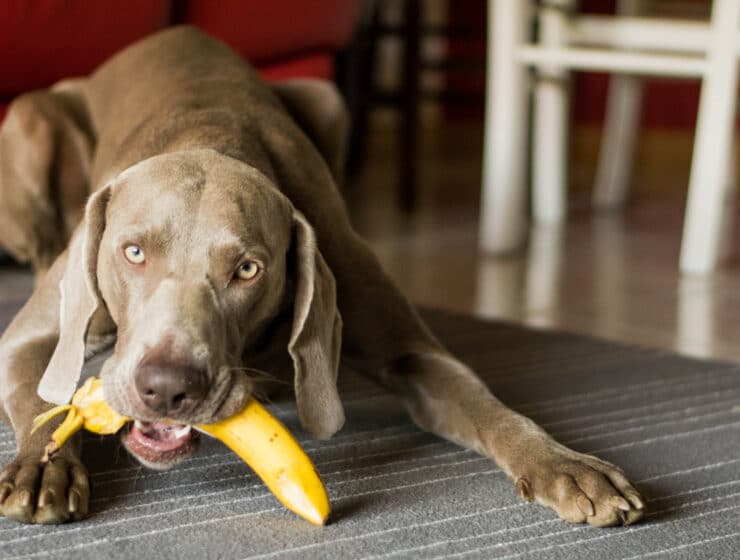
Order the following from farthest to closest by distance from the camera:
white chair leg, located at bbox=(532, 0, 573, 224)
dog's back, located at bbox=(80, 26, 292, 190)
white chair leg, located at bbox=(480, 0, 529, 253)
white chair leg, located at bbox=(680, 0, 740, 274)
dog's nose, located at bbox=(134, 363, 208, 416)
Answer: white chair leg, located at bbox=(532, 0, 573, 224)
white chair leg, located at bbox=(480, 0, 529, 253)
white chair leg, located at bbox=(680, 0, 740, 274)
dog's back, located at bbox=(80, 26, 292, 190)
dog's nose, located at bbox=(134, 363, 208, 416)

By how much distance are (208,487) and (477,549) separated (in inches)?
17.4

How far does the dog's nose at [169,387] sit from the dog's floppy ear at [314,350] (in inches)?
11.2

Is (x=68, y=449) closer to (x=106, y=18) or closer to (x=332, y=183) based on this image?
(x=332, y=183)

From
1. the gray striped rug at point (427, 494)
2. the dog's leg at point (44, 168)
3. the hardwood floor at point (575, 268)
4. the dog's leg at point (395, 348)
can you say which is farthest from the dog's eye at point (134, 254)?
the hardwood floor at point (575, 268)

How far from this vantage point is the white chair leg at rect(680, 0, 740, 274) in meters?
3.50

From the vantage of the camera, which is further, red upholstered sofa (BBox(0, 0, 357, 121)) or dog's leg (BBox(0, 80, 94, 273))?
red upholstered sofa (BBox(0, 0, 357, 121))

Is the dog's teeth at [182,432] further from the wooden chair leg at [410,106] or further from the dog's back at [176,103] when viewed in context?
the wooden chair leg at [410,106]

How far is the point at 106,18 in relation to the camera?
325 cm

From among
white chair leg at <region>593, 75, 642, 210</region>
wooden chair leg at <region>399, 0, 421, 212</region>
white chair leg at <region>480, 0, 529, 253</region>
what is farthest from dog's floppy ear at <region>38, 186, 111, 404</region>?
white chair leg at <region>593, 75, 642, 210</region>

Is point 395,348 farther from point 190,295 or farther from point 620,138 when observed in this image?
point 620,138

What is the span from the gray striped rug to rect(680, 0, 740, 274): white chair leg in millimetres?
1191

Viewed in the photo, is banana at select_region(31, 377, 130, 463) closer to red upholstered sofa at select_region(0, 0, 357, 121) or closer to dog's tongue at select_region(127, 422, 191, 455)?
dog's tongue at select_region(127, 422, 191, 455)

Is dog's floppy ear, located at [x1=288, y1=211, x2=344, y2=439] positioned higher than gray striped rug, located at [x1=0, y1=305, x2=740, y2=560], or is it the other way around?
dog's floppy ear, located at [x1=288, y1=211, x2=344, y2=439]

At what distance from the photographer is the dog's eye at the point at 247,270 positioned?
1.77 meters
